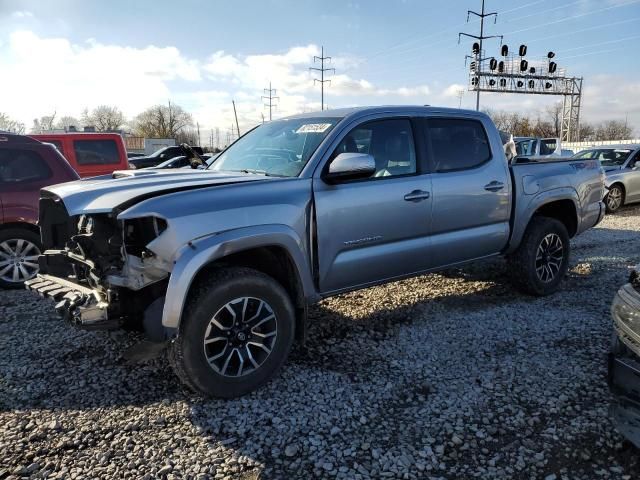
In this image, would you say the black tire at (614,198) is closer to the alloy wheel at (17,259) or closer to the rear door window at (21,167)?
the rear door window at (21,167)

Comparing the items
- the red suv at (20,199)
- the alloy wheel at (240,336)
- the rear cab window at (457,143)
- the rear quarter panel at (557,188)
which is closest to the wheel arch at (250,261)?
the alloy wheel at (240,336)

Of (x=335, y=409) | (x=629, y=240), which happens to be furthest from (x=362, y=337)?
(x=629, y=240)

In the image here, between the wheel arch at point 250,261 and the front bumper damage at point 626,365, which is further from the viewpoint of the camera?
the wheel arch at point 250,261

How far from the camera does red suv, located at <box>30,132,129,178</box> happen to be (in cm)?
999

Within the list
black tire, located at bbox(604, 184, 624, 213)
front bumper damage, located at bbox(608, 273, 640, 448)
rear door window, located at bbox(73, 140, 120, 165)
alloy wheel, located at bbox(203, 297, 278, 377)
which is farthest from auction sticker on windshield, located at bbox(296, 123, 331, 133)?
black tire, located at bbox(604, 184, 624, 213)

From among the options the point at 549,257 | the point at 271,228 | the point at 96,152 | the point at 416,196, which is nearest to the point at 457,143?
the point at 416,196

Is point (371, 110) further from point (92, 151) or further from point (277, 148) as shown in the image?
point (92, 151)

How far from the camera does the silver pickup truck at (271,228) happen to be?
3.01 meters

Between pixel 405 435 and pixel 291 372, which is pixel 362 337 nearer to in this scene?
pixel 291 372

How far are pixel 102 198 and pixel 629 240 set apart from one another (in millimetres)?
8852

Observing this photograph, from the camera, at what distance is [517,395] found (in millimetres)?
3312

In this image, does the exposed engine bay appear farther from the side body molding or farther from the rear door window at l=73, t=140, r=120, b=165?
the rear door window at l=73, t=140, r=120, b=165

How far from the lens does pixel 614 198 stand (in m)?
12.7

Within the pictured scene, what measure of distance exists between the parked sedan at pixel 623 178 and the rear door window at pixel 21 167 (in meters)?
12.0
